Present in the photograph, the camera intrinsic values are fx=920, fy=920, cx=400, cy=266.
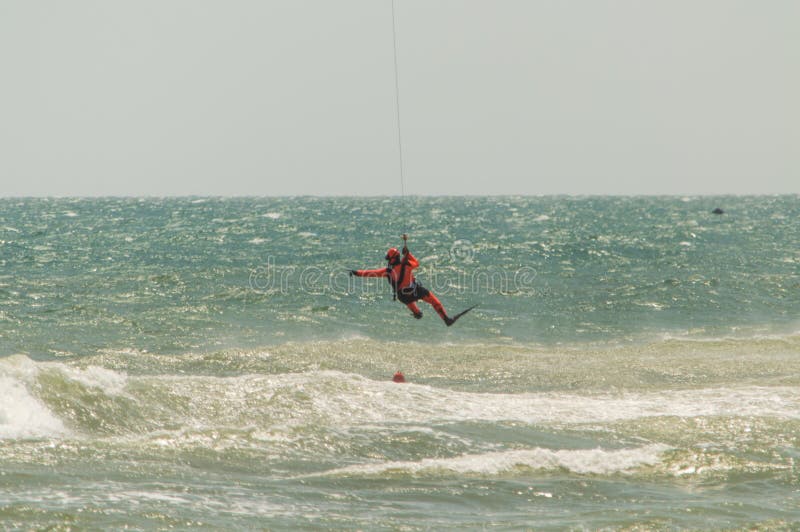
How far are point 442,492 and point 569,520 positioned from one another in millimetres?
1163

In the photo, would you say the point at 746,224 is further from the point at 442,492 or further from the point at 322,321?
the point at 442,492

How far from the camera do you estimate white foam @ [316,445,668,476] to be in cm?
835

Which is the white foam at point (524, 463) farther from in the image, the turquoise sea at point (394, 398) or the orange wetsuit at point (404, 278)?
the orange wetsuit at point (404, 278)

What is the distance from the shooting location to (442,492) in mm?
7699

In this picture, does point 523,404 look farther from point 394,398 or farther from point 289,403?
point 289,403

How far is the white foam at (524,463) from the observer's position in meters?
8.35

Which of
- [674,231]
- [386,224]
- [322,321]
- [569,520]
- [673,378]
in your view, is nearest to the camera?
[569,520]

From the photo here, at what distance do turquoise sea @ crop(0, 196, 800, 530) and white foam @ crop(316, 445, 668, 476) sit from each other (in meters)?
0.03

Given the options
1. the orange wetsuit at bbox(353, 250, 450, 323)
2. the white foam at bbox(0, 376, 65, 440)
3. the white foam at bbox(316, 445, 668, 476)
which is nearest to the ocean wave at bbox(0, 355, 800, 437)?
the white foam at bbox(0, 376, 65, 440)

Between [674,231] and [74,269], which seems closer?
[74,269]

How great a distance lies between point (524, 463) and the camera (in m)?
8.66

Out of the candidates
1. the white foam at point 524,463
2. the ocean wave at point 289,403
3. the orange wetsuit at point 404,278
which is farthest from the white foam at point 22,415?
the orange wetsuit at point 404,278

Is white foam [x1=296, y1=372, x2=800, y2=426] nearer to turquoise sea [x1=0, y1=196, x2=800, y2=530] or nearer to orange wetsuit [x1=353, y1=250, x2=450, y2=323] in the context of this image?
turquoise sea [x1=0, y1=196, x2=800, y2=530]

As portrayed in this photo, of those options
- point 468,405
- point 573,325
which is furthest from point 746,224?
point 468,405
